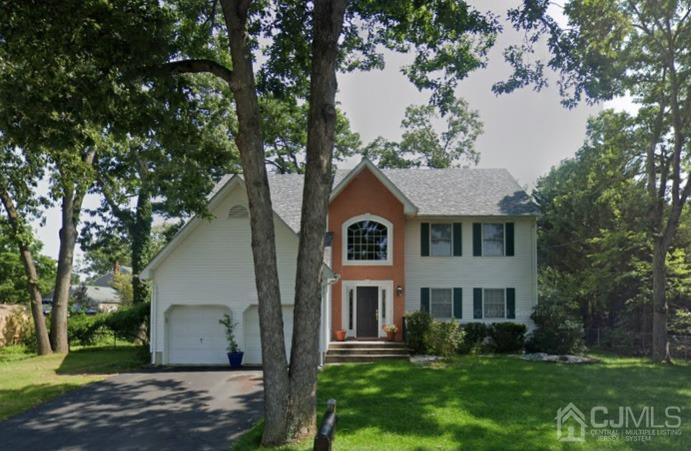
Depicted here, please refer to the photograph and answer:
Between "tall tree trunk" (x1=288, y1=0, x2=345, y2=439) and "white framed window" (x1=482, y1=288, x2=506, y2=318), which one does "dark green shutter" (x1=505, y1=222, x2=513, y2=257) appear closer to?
"white framed window" (x1=482, y1=288, x2=506, y2=318)

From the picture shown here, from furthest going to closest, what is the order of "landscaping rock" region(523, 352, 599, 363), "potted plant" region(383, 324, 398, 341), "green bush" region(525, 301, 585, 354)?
"green bush" region(525, 301, 585, 354) < "potted plant" region(383, 324, 398, 341) < "landscaping rock" region(523, 352, 599, 363)

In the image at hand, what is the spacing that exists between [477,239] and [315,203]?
13681mm

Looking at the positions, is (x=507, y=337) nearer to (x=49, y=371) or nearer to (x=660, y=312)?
(x=660, y=312)

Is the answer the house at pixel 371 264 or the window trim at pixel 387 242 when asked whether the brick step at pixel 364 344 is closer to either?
the house at pixel 371 264

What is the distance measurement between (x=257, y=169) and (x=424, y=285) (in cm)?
1345

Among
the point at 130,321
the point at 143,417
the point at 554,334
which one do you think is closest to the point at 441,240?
the point at 554,334

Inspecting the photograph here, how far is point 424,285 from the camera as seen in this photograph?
20938mm

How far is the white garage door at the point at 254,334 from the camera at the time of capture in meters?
17.6

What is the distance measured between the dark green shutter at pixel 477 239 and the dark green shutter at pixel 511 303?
1896 millimetres

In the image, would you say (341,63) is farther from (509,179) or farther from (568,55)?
(509,179)

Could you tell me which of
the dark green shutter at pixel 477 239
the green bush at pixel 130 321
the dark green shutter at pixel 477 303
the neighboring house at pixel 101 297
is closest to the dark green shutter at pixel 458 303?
the dark green shutter at pixel 477 303

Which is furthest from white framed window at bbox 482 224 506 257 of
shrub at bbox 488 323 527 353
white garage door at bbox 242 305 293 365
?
white garage door at bbox 242 305 293 365

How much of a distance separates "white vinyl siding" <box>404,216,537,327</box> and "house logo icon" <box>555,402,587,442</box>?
32.1ft

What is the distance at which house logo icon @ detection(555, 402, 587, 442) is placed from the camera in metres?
8.85
